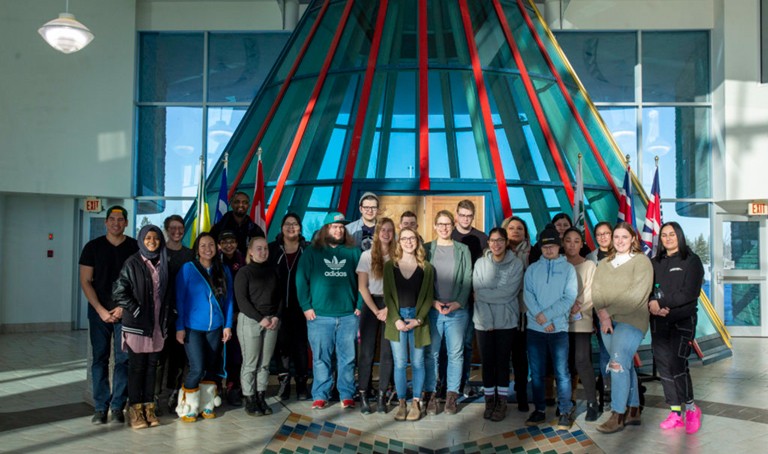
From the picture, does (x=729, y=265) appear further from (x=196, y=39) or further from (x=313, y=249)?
(x=196, y=39)

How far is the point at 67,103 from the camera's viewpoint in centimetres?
1166

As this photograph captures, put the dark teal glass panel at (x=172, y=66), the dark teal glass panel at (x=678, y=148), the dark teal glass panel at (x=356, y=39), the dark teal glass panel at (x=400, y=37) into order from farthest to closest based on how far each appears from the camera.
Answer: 1. the dark teal glass panel at (x=172, y=66)
2. the dark teal glass panel at (x=678, y=148)
3. the dark teal glass panel at (x=356, y=39)
4. the dark teal glass panel at (x=400, y=37)

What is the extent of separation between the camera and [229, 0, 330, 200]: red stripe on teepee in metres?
7.97

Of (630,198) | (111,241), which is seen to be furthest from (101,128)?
(630,198)

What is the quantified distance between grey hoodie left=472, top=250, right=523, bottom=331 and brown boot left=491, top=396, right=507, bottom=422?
59 cm

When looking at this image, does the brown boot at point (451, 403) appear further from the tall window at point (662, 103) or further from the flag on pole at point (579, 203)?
the tall window at point (662, 103)

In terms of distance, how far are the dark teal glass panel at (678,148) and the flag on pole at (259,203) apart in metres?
7.95

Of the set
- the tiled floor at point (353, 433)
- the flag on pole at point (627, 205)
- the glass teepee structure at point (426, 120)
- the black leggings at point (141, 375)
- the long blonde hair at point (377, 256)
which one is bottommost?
the tiled floor at point (353, 433)

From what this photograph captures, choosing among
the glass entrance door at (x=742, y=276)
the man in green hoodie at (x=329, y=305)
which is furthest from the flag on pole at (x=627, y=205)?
the glass entrance door at (x=742, y=276)

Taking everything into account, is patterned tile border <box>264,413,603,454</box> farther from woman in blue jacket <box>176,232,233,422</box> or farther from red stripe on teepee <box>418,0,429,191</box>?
red stripe on teepee <box>418,0,429,191</box>

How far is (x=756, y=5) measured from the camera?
38.5 feet

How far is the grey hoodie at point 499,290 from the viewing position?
541 centimetres

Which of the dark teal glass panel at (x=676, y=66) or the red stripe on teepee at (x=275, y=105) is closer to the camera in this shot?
the red stripe on teepee at (x=275, y=105)

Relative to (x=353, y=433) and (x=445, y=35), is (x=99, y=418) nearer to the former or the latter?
(x=353, y=433)
